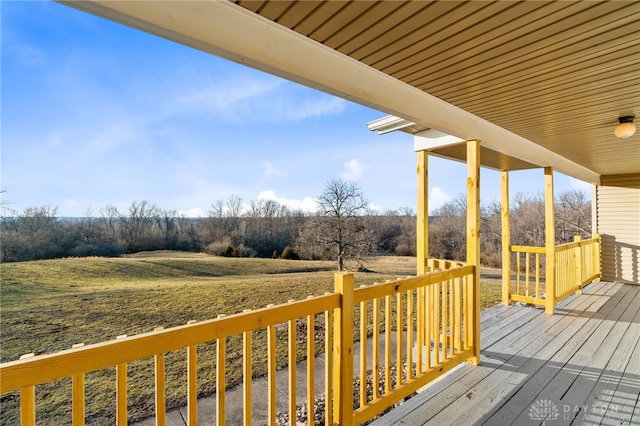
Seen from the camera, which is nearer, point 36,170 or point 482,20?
Result: point 482,20

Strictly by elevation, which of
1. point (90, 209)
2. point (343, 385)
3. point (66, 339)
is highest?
point (90, 209)

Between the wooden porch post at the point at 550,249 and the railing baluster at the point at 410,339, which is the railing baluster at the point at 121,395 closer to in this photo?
the railing baluster at the point at 410,339

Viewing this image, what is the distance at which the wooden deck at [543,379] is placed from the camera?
2164 mm

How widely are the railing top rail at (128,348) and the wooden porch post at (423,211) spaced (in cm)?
233

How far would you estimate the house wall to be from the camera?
20.7ft

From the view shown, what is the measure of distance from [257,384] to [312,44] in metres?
3.79

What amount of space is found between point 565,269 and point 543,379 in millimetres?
3270

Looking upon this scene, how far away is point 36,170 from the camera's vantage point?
11891mm

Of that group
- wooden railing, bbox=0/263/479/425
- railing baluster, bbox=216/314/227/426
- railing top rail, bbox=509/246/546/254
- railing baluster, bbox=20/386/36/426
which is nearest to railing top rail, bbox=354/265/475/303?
wooden railing, bbox=0/263/479/425

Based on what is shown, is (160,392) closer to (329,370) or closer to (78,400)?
(78,400)

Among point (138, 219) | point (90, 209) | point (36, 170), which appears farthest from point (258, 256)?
point (36, 170)

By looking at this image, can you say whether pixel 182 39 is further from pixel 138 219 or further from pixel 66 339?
pixel 138 219

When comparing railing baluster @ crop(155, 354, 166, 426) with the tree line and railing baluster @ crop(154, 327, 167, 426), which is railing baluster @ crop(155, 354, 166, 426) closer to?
railing baluster @ crop(154, 327, 167, 426)

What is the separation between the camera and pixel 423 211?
143 inches
